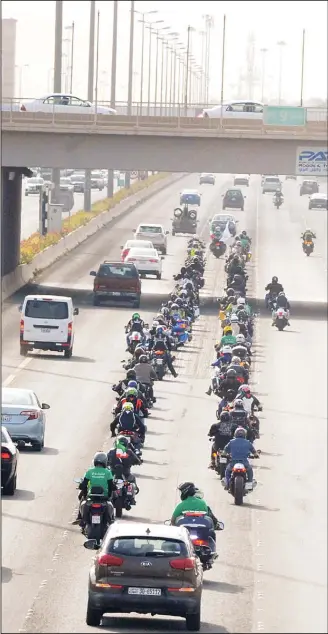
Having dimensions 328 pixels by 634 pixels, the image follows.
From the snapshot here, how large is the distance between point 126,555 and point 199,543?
369cm

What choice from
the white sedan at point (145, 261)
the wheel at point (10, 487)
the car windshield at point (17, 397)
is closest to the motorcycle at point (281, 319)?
the white sedan at point (145, 261)

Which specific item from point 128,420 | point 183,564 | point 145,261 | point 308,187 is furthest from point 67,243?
point 183,564

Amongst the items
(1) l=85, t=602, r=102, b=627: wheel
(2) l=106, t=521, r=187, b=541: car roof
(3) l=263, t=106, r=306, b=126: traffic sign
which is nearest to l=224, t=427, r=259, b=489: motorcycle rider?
(2) l=106, t=521, r=187, b=541: car roof

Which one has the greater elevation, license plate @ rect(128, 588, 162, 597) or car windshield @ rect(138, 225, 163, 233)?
car windshield @ rect(138, 225, 163, 233)

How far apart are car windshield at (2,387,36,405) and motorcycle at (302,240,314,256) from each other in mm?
60142

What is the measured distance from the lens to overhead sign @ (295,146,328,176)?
2488 inches

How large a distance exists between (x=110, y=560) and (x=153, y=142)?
48447 mm

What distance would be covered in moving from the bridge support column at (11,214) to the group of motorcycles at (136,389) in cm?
701

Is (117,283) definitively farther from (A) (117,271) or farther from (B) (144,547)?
(B) (144,547)

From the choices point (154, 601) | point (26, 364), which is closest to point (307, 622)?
point (154, 601)

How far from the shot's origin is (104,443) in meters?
35.4

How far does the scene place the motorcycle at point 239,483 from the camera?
28.8 metres

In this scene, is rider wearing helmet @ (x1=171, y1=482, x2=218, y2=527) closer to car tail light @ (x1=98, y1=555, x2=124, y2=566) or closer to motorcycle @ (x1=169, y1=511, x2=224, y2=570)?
motorcycle @ (x1=169, y1=511, x2=224, y2=570)

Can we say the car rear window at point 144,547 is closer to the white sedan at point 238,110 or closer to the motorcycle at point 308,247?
the white sedan at point 238,110
